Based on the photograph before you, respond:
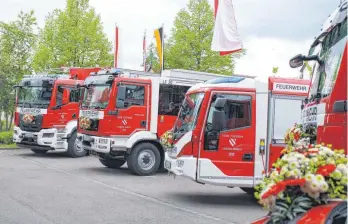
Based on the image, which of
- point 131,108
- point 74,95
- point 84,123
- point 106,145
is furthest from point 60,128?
point 131,108

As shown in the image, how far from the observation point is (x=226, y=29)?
525 inches

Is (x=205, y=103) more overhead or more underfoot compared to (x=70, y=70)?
more underfoot

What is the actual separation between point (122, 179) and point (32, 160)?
5.49m

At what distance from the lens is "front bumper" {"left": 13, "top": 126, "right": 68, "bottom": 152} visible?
1808 centimetres

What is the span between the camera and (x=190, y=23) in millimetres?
28203

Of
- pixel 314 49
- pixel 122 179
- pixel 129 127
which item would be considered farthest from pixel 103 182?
pixel 314 49

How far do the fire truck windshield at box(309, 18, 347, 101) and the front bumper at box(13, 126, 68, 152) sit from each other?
13.1 m

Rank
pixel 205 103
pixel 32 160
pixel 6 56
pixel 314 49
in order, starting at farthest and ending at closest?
pixel 6 56
pixel 32 160
pixel 205 103
pixel 314 49

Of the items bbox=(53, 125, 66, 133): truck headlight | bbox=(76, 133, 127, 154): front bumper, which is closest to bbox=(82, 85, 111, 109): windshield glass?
bbox=(76, 133, 127, 154): front bumper

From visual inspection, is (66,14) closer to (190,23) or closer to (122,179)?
(190,23)

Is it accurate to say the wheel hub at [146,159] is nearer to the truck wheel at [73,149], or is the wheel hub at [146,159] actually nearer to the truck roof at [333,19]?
the truck wheel at [73,149]

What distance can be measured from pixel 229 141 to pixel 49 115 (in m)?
10.1

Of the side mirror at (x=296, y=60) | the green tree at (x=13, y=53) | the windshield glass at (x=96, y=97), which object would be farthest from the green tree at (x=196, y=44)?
the side mirror at (x=296, y=60)

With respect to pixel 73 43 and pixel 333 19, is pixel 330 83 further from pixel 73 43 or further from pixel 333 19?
pixel 73 43
